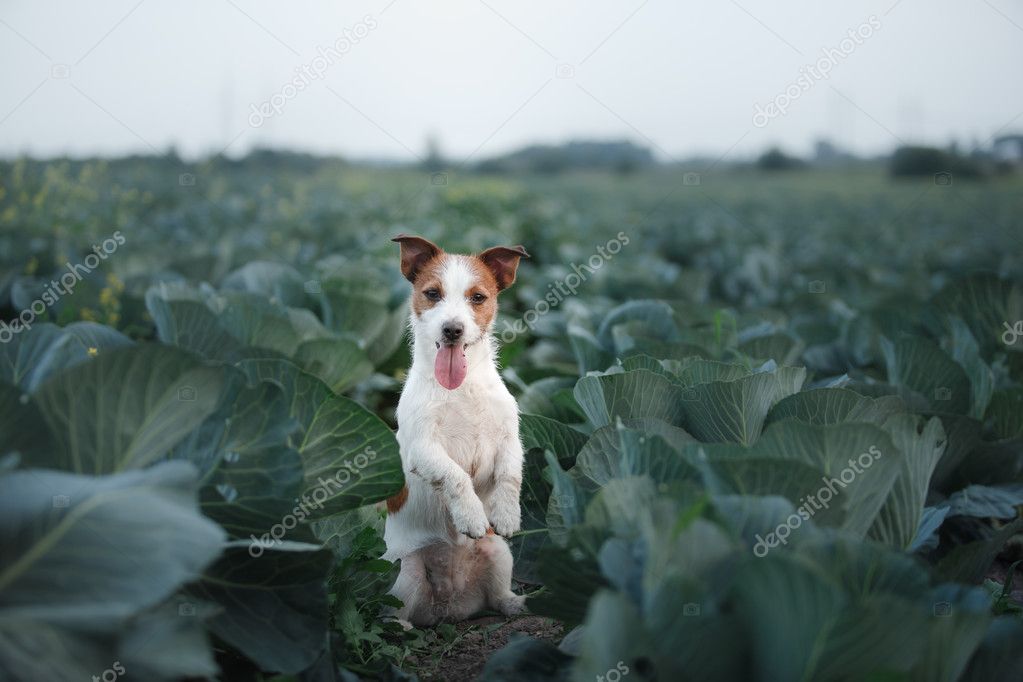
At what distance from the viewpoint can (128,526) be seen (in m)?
1.64

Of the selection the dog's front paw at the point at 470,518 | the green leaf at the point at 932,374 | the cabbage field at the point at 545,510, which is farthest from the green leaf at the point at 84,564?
the green leaf at the point at 932,374

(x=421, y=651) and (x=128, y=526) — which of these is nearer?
(x=128, y=526)

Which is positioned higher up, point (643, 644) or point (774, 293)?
point (774, 293)

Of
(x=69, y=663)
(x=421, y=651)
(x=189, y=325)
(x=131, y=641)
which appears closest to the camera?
(x=69, y=663)

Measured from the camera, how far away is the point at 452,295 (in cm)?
300

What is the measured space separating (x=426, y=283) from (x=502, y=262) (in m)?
0.32

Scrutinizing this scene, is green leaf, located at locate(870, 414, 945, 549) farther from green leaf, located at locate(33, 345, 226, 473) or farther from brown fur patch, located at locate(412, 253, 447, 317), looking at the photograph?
green leaf, located at locate(33, 345, 226, 473)

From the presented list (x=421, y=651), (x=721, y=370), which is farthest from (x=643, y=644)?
(x=721, y=370)

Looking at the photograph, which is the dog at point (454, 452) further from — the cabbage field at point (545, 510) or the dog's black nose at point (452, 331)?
the cabbage field at point (545, 510)

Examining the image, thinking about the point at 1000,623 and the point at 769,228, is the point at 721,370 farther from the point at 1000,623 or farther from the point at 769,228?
the point at 769,228

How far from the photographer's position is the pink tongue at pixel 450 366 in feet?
9.37

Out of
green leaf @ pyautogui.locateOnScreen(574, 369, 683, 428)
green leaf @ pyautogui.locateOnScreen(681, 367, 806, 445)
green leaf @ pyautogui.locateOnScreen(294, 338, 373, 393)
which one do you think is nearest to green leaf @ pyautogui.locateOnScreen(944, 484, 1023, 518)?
green leaf @ pyautogui.locateOnScreen(681, 367, 806, 445)

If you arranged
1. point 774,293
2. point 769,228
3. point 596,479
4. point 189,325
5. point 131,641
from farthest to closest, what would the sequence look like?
point 769,228 → point 774,293 → point 189,325 → point 596,479 → point 131,641

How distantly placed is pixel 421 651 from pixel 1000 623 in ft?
5.82
